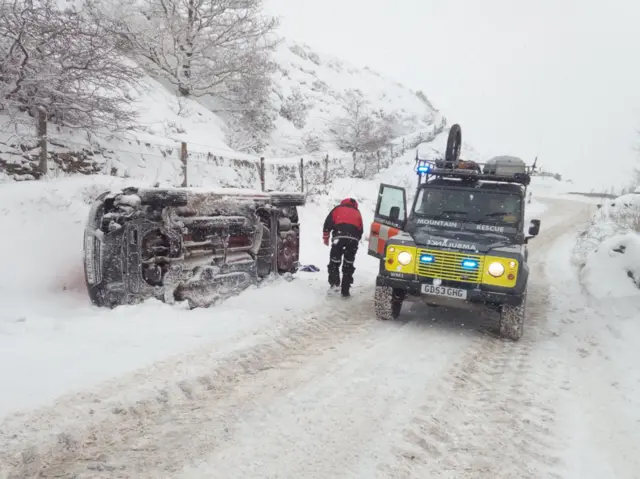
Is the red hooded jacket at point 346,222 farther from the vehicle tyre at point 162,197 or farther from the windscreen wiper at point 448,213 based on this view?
the vehicle tyre at point 162,197

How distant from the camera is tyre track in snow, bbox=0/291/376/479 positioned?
2801 mm

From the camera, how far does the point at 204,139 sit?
46.9 ft

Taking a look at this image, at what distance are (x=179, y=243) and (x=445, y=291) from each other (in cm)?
340

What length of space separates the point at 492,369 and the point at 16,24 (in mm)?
7790

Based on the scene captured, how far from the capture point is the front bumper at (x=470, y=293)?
5.76m

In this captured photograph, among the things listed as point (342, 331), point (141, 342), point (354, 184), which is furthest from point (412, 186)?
point (141, 342)

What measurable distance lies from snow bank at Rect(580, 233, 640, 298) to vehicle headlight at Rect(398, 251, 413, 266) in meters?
3.60

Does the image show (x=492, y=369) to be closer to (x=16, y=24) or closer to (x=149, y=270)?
(x=149, y=270)

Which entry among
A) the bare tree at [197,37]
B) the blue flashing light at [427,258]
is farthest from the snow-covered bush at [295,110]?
the blue flashing light at [427,258]

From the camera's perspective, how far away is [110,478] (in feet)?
8.77

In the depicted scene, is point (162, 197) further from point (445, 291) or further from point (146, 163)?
point (146, 163)

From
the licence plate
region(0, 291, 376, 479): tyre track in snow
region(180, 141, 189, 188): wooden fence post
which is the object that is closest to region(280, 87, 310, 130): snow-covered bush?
region(180, 141, 189, 188): wooden fence post

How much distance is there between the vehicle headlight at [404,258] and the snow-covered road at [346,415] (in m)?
0.93

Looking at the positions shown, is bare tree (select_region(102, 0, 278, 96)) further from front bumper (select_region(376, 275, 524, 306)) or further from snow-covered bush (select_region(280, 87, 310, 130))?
front bumper (select_region(376, 275, 524, 306))
